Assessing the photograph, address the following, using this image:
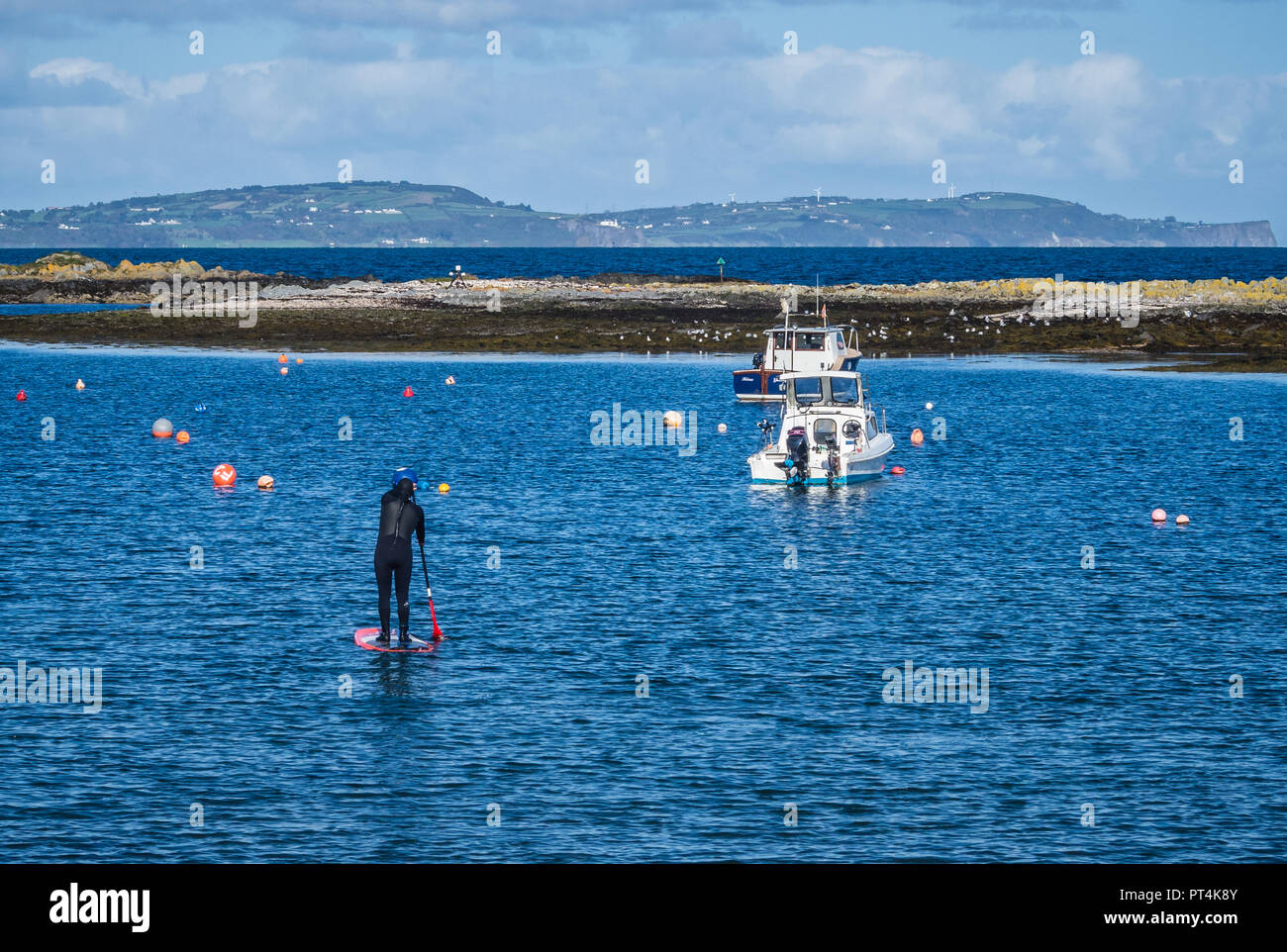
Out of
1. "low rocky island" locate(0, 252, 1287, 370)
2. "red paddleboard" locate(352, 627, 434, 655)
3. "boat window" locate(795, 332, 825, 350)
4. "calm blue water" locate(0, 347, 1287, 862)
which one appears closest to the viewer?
"calm blue water" locate(0, 347, 1287, 862)

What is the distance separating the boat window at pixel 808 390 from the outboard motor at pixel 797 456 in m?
4.20

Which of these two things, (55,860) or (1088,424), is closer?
(55,860)

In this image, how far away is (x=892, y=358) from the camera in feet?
311

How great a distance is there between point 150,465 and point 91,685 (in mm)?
29075

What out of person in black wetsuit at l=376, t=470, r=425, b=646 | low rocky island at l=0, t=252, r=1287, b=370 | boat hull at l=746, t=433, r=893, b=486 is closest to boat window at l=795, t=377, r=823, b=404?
boat hull at l=746, t=433, r=893, b=486

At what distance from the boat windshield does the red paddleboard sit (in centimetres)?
2511

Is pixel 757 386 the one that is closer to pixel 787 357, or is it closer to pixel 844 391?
pixel 787 357

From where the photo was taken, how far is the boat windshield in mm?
52600

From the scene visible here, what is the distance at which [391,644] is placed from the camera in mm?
27156

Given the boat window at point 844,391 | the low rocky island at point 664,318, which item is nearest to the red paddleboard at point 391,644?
the boat window at point 844,391

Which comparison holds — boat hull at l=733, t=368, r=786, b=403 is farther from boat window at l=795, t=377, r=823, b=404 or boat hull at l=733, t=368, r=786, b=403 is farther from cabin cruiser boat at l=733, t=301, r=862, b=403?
boat window at l=795, t=377, r=823, b=404

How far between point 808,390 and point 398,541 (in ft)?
102

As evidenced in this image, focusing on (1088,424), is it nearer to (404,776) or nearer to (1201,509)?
(1201,509)
